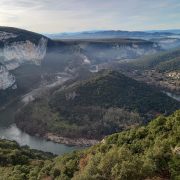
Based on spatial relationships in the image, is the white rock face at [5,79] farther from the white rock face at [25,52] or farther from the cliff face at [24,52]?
the white rock face at [25,52]

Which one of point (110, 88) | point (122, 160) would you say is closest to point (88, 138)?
point (110, 88)

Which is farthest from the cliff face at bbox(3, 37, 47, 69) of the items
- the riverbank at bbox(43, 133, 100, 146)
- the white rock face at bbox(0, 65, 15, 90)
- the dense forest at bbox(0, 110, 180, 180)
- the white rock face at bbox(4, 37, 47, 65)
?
the dense forest at bbox(0, 110, 180, 180)

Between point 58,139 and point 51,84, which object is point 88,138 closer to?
point 58,139

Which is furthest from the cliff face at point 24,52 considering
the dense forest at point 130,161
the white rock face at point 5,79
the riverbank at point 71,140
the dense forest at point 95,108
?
the dense forest at point 130,161

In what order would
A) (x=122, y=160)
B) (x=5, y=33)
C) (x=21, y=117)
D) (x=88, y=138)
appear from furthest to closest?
(x=5, y=33), (x=21, y=117), (x=88, y=138), (x=122, y=160)

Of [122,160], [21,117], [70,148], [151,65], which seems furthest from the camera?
[151,65]

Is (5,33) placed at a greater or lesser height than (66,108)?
greater
